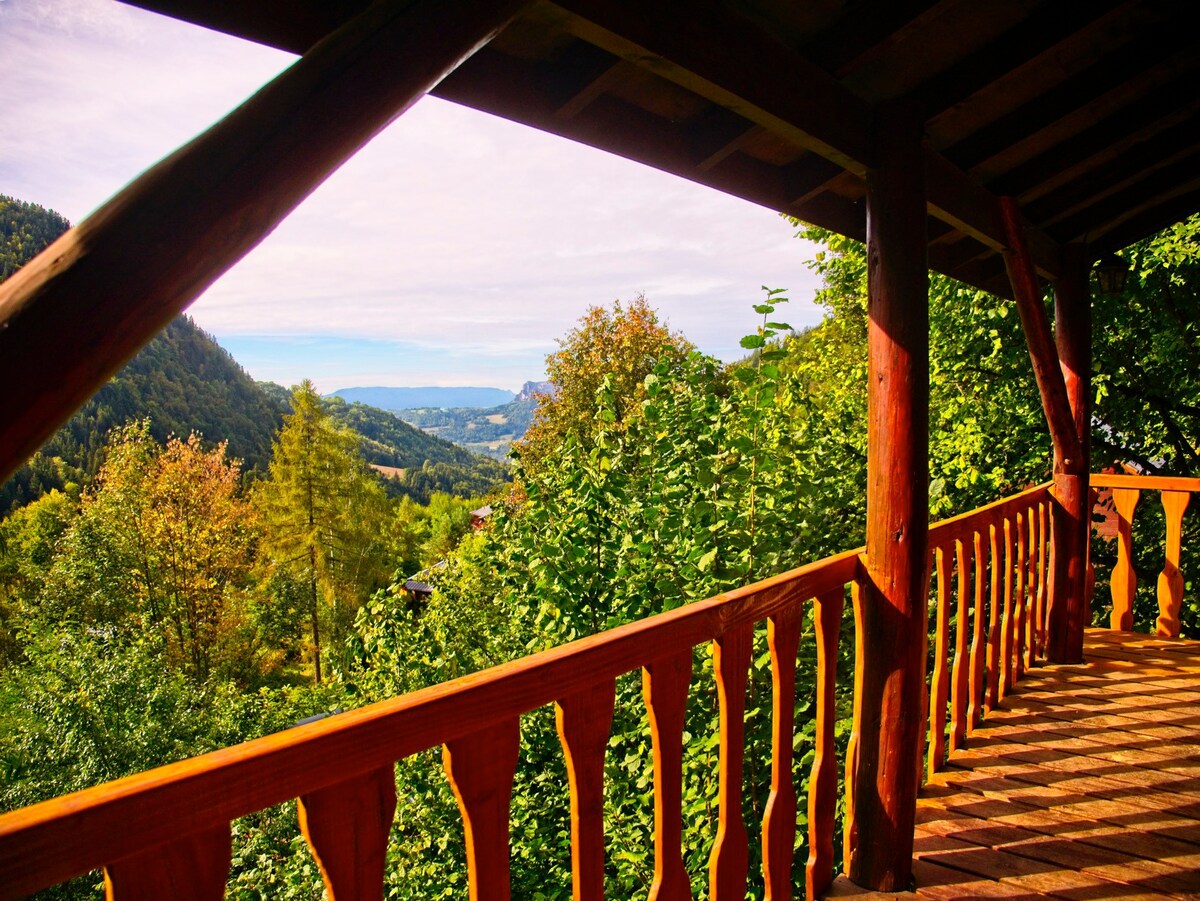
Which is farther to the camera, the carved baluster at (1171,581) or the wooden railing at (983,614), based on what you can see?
the carved baluster at (1171,581)

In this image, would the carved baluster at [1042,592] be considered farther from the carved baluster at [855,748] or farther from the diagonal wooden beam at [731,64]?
the diagonal wooden beam at [731,64]

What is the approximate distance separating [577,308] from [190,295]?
22202 mm

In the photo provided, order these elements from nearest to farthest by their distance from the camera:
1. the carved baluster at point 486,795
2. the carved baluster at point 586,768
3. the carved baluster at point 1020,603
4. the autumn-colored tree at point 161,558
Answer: the carved baluster at point 486,795
the carved baluster at point 586,768
the carved baluster at point 1020,603
the autumn-colored tree at point 161,558

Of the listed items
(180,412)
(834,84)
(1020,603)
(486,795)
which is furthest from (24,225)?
(486,795)

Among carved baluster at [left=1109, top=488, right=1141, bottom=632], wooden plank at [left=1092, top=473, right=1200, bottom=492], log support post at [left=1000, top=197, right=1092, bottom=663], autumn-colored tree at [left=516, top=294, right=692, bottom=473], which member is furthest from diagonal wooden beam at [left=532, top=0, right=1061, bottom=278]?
autumn-colored tree at [left=516, top=294, right=692, bottom=473]

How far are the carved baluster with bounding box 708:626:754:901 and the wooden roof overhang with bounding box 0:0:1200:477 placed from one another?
1230 mm

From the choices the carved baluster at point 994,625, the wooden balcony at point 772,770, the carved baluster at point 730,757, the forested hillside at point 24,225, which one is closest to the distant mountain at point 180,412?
the forested hillside at point 24,225

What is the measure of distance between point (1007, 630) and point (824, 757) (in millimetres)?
2069

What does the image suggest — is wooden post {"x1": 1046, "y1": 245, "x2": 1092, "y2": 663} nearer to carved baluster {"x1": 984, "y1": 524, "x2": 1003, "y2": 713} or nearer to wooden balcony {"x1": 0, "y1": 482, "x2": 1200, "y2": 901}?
wooden balcony {"x1": 0, "y1": 482, "x2": 1200, "y2": 901}

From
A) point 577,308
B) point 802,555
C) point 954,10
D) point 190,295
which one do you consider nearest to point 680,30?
point 954,10

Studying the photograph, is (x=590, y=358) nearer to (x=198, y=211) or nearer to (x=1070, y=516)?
(x=1070, y=516)

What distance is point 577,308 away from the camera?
73.9 feet

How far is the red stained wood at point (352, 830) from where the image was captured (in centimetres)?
90

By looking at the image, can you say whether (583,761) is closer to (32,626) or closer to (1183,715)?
(1183,715)
